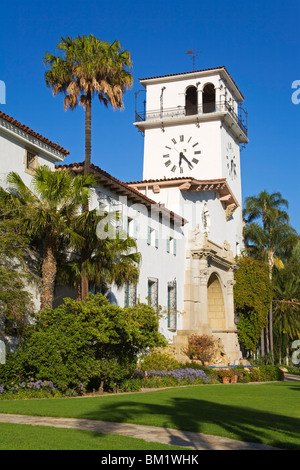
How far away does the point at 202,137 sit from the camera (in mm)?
44406

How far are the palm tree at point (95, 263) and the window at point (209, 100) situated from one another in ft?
98.2

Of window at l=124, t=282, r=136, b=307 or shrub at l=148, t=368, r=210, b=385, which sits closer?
shrub at l=148, t=368, r=210, b=385

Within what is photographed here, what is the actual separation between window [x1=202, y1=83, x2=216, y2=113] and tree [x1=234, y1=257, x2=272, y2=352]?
49.0 feet

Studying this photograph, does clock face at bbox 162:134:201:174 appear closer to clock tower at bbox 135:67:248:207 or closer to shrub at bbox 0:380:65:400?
clock tower at bbox 135:67:248:207

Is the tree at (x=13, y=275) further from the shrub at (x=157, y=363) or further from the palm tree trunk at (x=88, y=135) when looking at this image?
the shrub at (x=157, y=363)

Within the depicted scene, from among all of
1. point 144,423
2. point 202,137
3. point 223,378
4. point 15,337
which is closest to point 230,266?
point 202,137

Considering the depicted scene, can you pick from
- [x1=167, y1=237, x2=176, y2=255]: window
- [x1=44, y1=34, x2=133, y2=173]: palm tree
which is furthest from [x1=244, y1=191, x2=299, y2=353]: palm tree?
[x1=44, y1=34, x2=133, y2=173]: palm tree

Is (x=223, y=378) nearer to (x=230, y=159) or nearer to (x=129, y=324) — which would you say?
(x=129, y=324)

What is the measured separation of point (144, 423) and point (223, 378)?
18.2 meters

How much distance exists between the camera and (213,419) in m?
11.3

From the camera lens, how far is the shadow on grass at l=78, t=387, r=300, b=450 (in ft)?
30.8

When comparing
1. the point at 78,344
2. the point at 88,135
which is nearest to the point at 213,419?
the point at 78,344

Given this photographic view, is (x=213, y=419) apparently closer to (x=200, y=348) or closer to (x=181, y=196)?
(x=200, y=348)

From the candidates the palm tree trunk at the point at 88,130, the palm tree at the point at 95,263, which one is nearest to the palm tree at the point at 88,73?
the palm tree trunk at the point at 88,130
